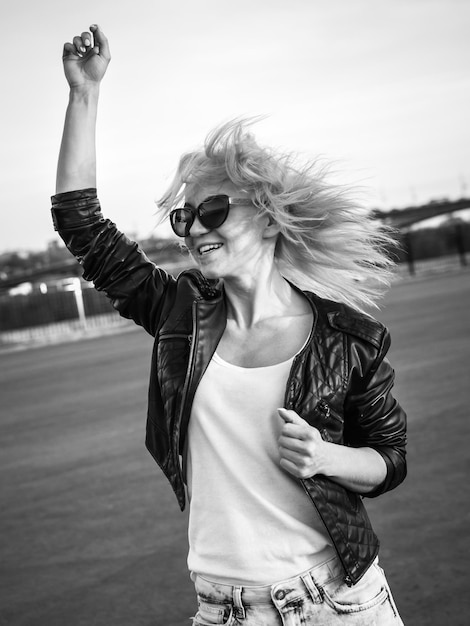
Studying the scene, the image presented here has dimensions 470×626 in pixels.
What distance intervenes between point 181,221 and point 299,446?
0.81 m

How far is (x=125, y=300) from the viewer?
118 inches

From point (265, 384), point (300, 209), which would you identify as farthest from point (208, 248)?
point (265, 384)

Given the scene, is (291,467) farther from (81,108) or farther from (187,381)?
(81,108)

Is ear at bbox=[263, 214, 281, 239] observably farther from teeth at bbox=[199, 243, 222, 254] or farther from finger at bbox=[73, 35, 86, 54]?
finger at bbox=[73, 35, 86, 54]

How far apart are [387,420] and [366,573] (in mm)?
425

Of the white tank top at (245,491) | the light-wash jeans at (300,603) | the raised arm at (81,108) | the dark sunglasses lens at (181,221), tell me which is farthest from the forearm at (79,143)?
the light-wash jeans at (300,603)

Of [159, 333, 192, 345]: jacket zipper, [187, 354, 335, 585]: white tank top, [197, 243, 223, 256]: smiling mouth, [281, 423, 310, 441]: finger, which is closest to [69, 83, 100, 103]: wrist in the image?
[197, 243, 223, 256]: smiling mouth

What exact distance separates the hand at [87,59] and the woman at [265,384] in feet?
0.03

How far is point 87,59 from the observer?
295cm

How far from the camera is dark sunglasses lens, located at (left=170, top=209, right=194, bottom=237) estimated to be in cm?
263

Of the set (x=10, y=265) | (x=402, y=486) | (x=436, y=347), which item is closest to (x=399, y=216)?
(x=10, y=265)

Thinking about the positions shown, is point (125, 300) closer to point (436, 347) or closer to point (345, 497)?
point (345, 497)

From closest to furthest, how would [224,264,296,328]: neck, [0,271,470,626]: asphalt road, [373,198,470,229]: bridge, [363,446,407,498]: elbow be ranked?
[363,446,407,498]: elbow → [224,264,296,328]: neck → [0,271,470,626]: asphalt road → [373,198,470,229]: bridge

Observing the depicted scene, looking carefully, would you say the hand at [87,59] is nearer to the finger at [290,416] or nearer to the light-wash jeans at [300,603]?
the finger at [290,416]
